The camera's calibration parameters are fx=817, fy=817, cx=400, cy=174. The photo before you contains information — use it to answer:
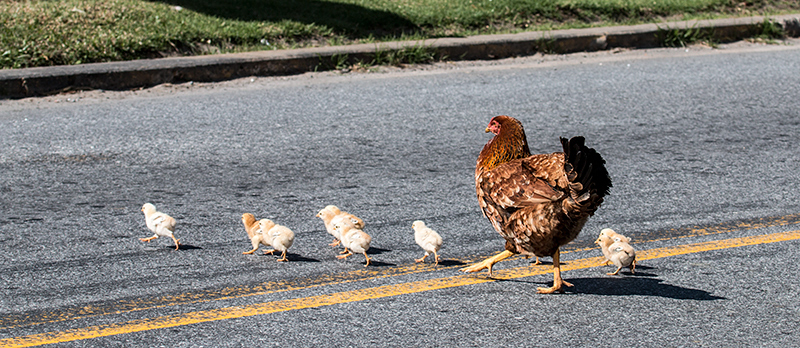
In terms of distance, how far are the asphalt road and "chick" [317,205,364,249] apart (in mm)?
108

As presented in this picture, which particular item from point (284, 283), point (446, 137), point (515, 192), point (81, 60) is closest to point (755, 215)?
point (515, 192)

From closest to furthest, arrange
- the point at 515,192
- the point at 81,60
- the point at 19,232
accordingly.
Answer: the point at 515,192
the point at 19,232
the point at 81,60

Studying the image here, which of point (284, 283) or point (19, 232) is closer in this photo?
point (284, 283)

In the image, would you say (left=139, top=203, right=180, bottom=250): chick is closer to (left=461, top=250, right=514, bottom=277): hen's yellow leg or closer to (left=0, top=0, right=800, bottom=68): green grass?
(left=461, top=250, right=514, bottom=277): hen's yellow leg

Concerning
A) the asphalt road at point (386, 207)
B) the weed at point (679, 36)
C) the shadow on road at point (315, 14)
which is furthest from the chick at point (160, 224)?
the weed at point (679, 36)

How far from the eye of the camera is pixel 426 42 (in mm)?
9516

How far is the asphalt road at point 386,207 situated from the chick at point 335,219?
0.36 feet

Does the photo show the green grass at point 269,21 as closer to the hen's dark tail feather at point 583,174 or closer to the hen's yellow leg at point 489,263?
the hen's yellow leg at point 489,263

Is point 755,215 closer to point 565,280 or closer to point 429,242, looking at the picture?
point 565,280

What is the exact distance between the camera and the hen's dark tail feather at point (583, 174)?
362 cm

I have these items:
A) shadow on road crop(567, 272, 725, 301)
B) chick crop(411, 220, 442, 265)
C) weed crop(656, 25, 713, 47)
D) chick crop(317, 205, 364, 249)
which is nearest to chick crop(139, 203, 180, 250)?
chick crop(317, 205, 364, 249)

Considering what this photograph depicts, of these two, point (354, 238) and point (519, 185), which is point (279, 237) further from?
point (519, 185)

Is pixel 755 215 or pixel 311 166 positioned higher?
pixel 311 166

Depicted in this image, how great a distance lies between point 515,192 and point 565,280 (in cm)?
71
